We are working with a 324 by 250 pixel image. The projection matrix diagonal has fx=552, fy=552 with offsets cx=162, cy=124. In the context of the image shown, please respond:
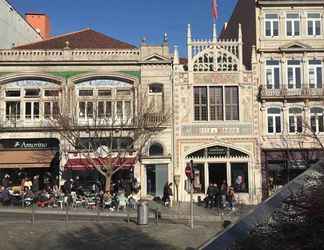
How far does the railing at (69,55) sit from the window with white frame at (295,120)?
10778mm

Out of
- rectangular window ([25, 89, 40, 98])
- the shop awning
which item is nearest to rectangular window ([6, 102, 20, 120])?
rectangular window ([25, 89, 40, 98])

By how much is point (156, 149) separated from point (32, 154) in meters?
7.98

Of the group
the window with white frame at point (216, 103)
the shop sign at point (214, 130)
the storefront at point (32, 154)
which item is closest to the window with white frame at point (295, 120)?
the shop sign at point (214, 130)

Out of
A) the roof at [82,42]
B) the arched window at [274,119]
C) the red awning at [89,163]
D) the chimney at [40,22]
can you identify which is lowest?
the red awning at [89,163]

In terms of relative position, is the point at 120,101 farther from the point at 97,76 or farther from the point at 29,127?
the point at 29,127

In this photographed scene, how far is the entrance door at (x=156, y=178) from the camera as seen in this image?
116ft

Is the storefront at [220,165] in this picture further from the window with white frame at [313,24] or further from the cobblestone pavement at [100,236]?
the cobblestone pavement at [100,236]

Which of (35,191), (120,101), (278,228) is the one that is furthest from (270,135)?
(278,228)

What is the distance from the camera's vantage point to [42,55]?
36.0 m

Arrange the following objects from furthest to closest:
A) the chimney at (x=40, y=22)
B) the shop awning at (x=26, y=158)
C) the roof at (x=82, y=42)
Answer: the chimney at (x=40, y=22) → the roof at (x=82, y=42) → the shop awning at (x=26, y=158)

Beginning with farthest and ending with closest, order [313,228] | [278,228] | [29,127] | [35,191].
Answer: [29,127], [35,191], [278,228], [313,228]

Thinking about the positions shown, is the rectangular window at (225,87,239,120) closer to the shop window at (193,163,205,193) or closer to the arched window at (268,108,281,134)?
the arched window at (268,108,281,134)

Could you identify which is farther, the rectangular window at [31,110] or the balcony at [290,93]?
the rectangular window at [31,110]

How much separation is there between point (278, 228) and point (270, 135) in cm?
3064
